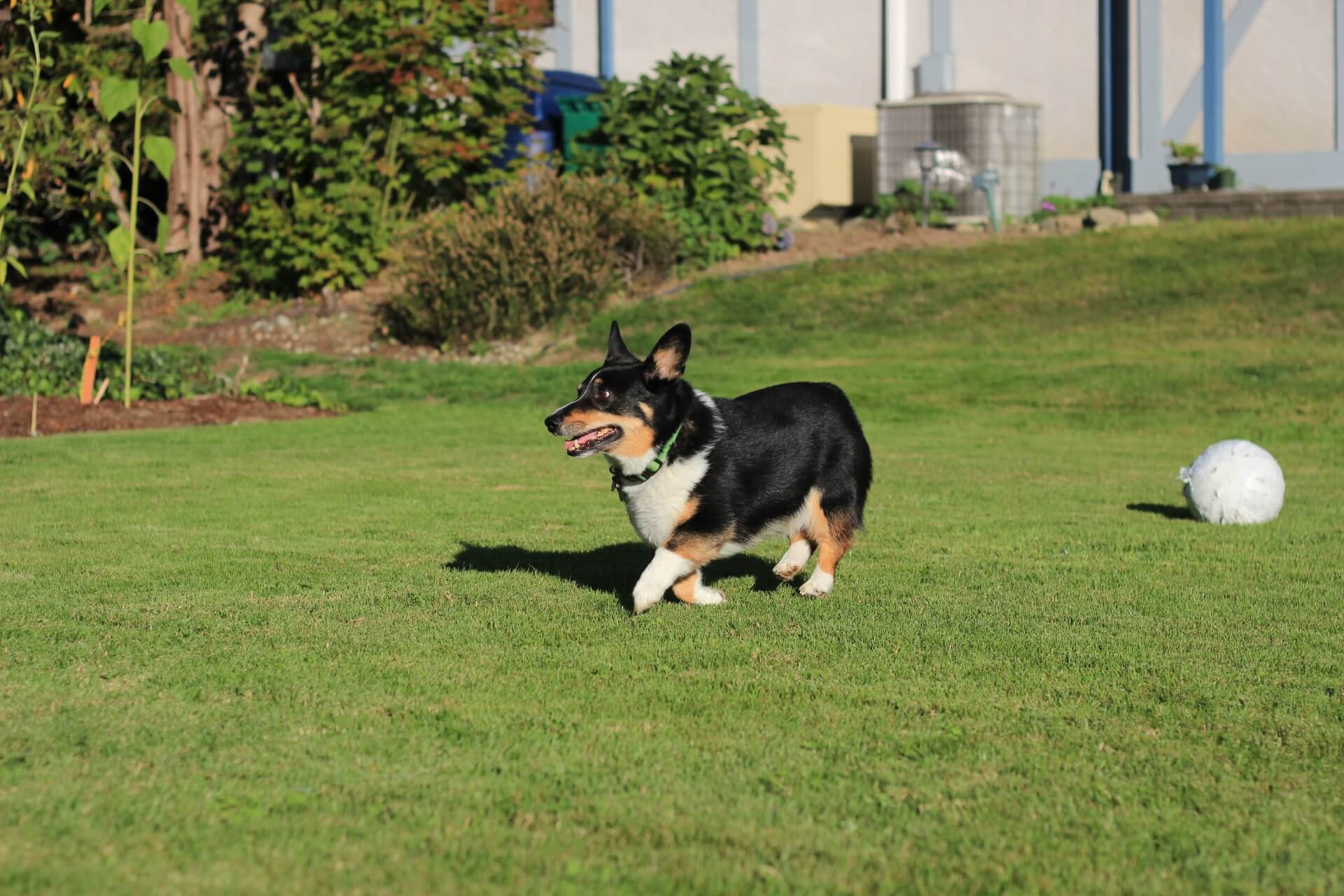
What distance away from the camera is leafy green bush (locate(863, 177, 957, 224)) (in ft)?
82.6

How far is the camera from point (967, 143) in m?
25.6

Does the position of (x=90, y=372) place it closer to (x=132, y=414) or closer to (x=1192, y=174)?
(x=132, y=414)

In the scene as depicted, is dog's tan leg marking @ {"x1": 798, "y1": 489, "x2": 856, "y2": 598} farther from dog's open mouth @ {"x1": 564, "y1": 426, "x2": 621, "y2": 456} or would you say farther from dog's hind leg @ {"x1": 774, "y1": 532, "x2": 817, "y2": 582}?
dog's open mouth @ {"x1": 564, "y1": 426, "x2": 621, "y2": 456}

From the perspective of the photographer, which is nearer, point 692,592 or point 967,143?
point 692,592

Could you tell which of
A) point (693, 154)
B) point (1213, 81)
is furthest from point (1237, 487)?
point (1213, 81)

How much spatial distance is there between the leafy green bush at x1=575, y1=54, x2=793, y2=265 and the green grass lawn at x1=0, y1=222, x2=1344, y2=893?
11.2 meters

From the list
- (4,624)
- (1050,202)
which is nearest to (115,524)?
(4,624)

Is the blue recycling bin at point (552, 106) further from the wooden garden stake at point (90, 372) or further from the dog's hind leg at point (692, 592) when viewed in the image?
the dog's hind leg at point (692, 592)

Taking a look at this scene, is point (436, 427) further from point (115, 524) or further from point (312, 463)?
point (115, 524)

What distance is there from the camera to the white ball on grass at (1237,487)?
8750mm

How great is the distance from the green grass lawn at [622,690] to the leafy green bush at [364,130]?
9031 millimetres

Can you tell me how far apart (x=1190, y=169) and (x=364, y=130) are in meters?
14.0

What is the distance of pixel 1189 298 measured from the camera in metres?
19.2

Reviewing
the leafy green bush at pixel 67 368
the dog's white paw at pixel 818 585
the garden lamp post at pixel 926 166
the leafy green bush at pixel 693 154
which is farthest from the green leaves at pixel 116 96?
the garden lamp post at pixel 926 166
